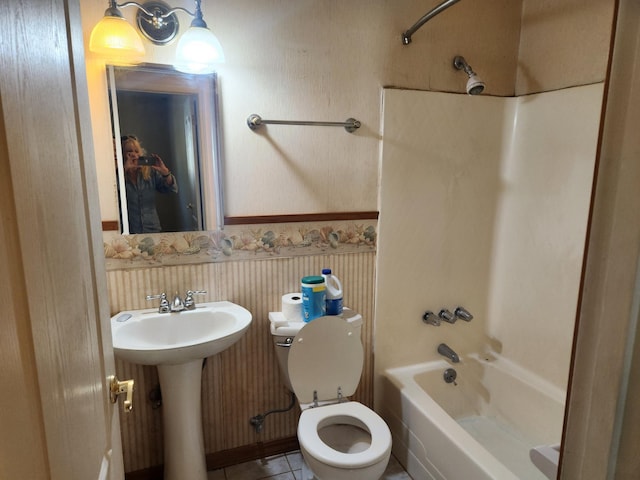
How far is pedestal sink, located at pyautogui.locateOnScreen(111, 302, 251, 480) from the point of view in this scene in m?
1.63

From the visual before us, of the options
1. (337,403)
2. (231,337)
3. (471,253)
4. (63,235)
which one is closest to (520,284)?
(471,253)

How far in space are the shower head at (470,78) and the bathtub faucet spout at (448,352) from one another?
1358mm

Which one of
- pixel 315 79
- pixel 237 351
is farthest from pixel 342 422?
pixel 315 79

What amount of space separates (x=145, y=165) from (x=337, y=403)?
53.5 inches

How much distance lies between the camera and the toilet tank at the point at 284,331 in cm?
183

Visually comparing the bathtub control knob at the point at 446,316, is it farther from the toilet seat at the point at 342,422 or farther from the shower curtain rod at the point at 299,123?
the shower curtain rod at the point at 299,123

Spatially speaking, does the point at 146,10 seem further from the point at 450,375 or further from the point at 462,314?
the point at 450,375

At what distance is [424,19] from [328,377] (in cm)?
168

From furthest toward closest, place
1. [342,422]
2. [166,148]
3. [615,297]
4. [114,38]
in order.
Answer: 1. [342,422]
2. [166,148]
3. [114,38]
4. [615,297]

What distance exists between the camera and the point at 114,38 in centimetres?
149

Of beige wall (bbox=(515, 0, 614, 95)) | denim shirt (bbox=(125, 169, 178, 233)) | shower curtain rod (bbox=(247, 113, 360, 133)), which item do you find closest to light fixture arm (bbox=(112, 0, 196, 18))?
shower curtain rod (bbox=(247, 113, 360, 133))

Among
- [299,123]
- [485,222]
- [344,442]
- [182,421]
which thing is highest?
[299,123]

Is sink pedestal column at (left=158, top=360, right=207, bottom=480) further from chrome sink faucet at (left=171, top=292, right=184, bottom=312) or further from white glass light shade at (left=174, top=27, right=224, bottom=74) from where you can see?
white glass light shade at (left=174, top=27, right=224, bottom=74)

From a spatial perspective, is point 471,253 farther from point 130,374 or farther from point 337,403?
point 130,374
